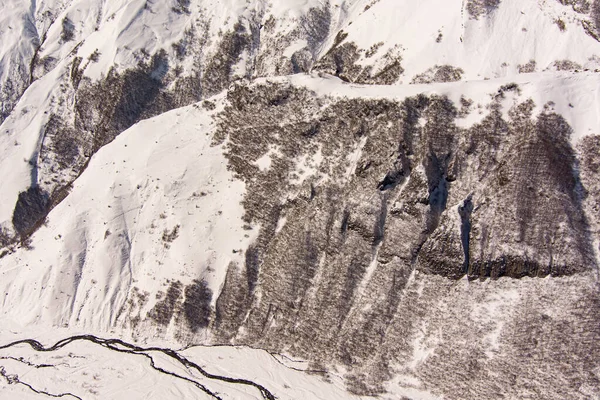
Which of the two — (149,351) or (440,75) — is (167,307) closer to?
(149,351)

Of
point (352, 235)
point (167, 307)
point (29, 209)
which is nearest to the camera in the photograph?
point (352, 235)

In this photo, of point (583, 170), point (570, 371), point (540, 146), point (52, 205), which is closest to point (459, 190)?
point (540, 146)

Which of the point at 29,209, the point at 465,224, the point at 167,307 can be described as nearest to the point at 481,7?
the point at 465,224

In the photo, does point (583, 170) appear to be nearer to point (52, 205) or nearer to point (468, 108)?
point (468, 108)

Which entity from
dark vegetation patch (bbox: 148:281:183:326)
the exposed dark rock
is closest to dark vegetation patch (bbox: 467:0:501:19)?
dark vegetation patch (bbox: 148:281:183:326)

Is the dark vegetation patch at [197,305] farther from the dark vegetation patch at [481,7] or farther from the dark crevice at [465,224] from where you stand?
the dark vegetation patch at [481,7]

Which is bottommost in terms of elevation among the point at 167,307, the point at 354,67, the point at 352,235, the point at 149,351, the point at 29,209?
the point at 149,351
